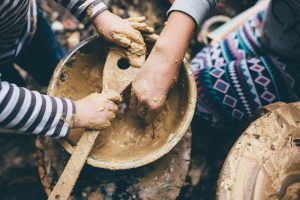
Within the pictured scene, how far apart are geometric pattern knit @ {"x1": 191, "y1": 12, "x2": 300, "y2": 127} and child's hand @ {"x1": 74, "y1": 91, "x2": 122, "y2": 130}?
48 cm

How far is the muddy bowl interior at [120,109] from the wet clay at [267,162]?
21 cm

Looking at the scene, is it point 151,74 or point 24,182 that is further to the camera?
point 24,182

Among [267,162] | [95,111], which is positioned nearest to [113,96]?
[95,111]

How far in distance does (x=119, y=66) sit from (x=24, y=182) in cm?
86

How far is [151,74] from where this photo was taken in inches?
37.6

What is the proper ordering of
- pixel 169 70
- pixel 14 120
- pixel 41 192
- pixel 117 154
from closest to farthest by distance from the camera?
pixel 14 120 → pixel 169 70 → pixel 117 154 → pixel 41 192

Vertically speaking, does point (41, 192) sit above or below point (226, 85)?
below

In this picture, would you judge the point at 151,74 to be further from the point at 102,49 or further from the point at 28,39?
the point at 28,39

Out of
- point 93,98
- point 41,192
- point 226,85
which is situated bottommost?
point 41,192

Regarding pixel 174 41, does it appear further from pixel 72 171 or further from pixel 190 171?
pixel 190 171

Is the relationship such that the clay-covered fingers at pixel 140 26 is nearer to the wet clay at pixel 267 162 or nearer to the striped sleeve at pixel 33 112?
the striped sleeve at pixel 33 112

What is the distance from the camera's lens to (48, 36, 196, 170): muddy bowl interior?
1.02m

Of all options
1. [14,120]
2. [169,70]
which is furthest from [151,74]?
[14,120]

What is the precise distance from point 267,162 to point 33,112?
0.67 meters
